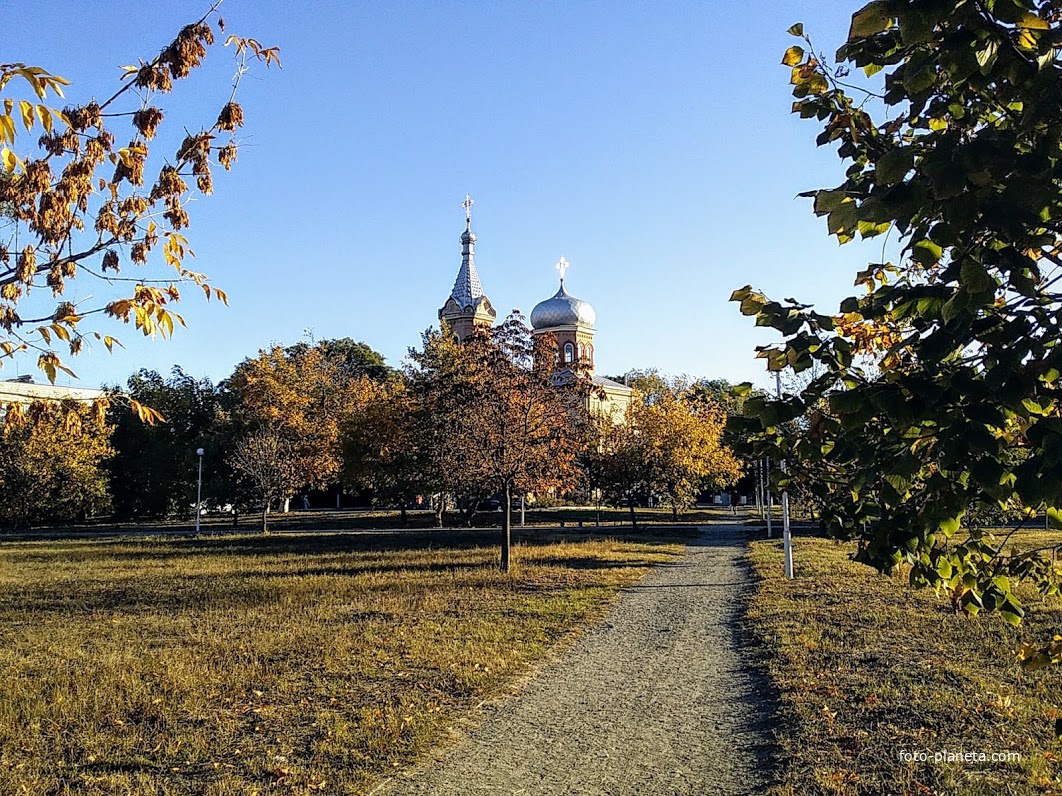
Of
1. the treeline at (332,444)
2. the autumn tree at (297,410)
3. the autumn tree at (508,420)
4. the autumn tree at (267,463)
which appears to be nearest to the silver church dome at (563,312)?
the treeline at (332,444)

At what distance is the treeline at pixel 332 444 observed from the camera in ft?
69.4

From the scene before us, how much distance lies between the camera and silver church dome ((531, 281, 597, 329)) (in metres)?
63.8

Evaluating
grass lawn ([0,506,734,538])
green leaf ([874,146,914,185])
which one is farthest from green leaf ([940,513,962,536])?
grass lawn ([0,506,734,538])

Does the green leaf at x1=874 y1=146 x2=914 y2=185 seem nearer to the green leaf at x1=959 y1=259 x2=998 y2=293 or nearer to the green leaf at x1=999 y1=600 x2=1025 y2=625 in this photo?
the green leaf at x1=959 y1=259 x2=998 y2=293

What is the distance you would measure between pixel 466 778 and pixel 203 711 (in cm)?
300

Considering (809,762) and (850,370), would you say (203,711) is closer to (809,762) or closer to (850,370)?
(809,762)

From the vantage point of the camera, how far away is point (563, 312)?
63.9m

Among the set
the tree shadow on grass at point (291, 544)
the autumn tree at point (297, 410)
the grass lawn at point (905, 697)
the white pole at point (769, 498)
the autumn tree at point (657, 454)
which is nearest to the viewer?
the white pole at point (769, 498)

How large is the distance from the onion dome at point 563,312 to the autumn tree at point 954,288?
201ft

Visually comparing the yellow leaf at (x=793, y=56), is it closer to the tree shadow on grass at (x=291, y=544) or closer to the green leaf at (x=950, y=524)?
the green leaf at (x=950, y=524)

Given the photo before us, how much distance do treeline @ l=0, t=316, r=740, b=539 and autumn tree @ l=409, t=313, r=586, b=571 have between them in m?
0.06

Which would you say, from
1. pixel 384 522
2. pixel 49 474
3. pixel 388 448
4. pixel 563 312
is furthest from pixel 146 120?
pixel 563 312

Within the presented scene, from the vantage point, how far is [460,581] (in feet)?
55.3

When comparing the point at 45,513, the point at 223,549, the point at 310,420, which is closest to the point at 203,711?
the point at 223,549
